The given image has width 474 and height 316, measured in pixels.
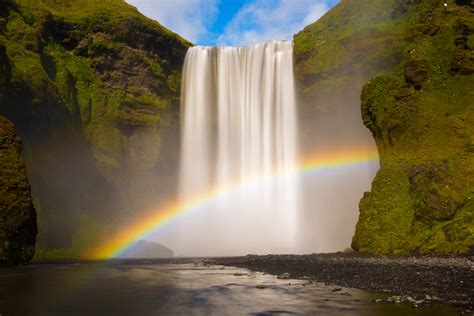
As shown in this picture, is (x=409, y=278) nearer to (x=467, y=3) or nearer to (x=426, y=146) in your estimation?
(x=426, y=146)

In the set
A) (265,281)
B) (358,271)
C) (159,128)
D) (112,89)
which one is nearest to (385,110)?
(358,271)

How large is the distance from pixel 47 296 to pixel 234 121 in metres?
59.5

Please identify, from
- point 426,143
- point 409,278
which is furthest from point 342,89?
point 409,278

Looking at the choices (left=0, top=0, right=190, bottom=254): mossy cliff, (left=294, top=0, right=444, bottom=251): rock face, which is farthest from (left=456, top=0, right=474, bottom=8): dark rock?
(left=0, top=0, right=190, bottom=254): mossy cliff

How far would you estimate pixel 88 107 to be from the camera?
231 feet

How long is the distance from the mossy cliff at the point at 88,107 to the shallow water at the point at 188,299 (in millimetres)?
33329

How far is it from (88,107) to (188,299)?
195 ft

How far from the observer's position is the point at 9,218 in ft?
110

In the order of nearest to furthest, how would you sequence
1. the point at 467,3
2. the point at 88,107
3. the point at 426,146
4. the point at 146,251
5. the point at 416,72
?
the point at 426,146 → the point at 416,72 → the point at 467,3 → the point at 146,251 → the point at 88,107

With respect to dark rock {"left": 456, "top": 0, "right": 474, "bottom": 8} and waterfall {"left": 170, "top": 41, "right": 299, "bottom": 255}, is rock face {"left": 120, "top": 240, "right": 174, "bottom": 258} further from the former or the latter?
dark rock {"left": 456, "top": 0, "right": 474, "bottom": 8}

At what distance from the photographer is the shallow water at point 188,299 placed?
45.3 feet

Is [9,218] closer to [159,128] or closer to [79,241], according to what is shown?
[79,241]

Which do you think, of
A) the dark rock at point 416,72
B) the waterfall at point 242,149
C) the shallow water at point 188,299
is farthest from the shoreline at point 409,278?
the waterfall at point 242,149

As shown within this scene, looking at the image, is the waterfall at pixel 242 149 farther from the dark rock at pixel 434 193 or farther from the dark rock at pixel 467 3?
the dark rock at pixel 434 193
